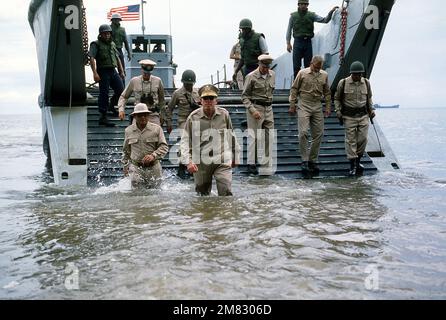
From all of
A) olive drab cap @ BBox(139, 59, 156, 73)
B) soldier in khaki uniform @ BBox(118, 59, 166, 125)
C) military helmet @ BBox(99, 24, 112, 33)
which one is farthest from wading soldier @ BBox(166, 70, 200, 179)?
military helmet @ BBox(99, 24, 112, 33)

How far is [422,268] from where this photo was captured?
3697mm

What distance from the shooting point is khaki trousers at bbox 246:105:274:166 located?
354 inches

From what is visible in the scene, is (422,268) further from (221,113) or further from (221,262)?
(221,113)

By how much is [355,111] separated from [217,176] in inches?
137

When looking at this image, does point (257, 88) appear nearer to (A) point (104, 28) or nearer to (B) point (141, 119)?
(B) point (141, 119)

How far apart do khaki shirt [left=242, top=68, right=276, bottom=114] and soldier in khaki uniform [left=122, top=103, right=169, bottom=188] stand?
201cm

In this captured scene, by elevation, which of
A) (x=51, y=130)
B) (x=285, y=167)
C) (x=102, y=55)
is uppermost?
(x=102, y=55)

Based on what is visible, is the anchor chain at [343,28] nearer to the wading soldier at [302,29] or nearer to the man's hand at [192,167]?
the wading soldier at [302,29]

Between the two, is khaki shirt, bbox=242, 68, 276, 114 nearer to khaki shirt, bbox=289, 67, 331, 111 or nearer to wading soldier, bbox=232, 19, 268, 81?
khaki shirt, bbox=289, 67, 331, 111

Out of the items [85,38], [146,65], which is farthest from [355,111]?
[85,38]

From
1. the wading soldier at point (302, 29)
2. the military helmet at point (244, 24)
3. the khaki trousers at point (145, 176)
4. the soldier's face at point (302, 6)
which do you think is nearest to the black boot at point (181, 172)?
the khaki trousers at point (145, 176)
